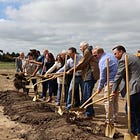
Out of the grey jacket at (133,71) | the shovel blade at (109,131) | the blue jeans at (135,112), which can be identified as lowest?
the shovel blade at (109,131)

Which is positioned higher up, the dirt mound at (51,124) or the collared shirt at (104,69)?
the collared shirt at (104,69)

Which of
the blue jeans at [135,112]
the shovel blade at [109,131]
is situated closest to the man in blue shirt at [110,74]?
the shovel blade at [109,131]

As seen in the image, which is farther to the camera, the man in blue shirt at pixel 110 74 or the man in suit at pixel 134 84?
the man in blue shirt at pixel 110 74

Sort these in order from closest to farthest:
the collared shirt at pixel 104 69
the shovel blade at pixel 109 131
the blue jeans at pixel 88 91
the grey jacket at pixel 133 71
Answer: the grey jacket at pixel 133 71
the shovel blade at pixel 109 131
the collared shirt at pixel 104 69
the blue jeans at pixel 88 91

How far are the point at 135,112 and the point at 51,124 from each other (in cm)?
222

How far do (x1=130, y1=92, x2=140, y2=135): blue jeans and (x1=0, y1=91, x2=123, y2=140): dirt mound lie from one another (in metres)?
0.52

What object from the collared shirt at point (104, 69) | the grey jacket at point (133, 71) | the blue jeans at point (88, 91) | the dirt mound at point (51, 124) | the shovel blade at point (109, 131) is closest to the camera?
the grey jacket at point (133, 71)

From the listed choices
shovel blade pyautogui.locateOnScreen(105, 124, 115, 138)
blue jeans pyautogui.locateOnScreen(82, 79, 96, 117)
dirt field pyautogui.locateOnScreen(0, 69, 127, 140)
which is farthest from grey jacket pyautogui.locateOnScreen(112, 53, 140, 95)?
blue jeans pyautogui.locateOnScreen(82, 79, 96, 117)

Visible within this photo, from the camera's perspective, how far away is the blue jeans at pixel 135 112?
761 centimetres

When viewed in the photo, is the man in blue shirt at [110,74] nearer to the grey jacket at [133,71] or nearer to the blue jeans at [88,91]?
the blue jeans at [88,91]

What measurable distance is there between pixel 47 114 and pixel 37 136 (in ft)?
7.06

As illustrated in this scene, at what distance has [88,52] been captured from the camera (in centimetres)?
1047

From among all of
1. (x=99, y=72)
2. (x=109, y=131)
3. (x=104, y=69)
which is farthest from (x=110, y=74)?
(x=109, y=131)

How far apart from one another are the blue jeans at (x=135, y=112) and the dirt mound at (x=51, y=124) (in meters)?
0.52
